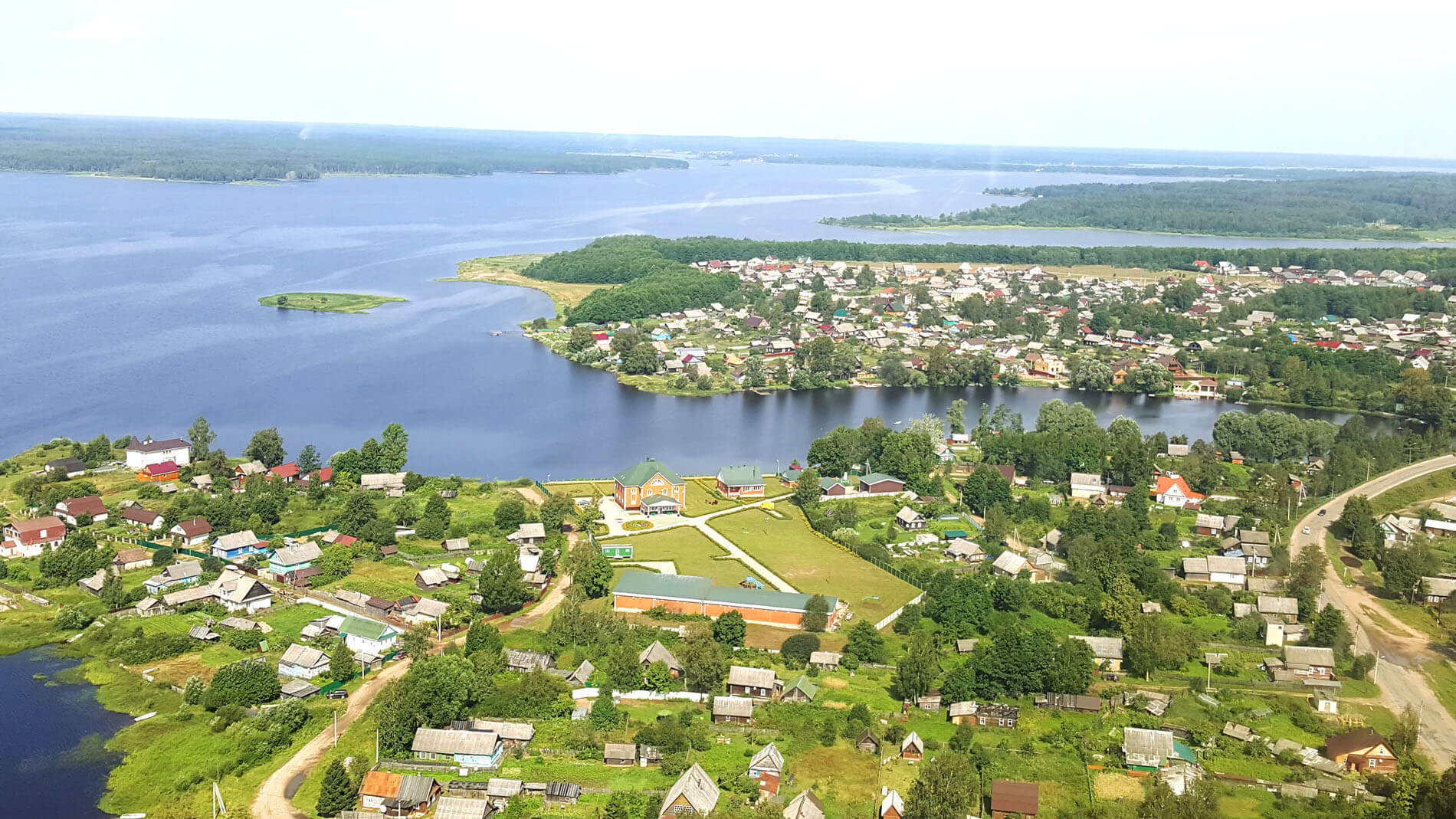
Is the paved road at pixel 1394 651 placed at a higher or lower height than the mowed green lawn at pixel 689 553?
→ lower

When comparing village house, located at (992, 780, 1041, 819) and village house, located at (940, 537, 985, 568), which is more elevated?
village house, located at (992, 780, 1041, 819)

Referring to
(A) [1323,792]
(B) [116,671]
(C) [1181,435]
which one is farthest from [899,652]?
(C) [1181,435]

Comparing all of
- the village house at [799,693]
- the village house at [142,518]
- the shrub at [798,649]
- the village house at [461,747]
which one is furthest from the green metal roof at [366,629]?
the village house at [142,518]

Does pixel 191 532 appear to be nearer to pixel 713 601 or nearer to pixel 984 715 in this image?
pixel 713 601

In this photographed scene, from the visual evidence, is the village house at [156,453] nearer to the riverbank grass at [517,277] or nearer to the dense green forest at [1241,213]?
the riverbank grass at [517,277]

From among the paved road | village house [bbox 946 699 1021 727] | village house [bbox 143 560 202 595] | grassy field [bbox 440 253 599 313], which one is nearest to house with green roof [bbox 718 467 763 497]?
village house [bbox 946 699 1021 727]

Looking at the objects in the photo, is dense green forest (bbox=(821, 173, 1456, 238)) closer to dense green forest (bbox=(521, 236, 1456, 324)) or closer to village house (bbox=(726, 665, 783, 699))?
dense green forest (bbox=(521, 236, 1456, 324))
